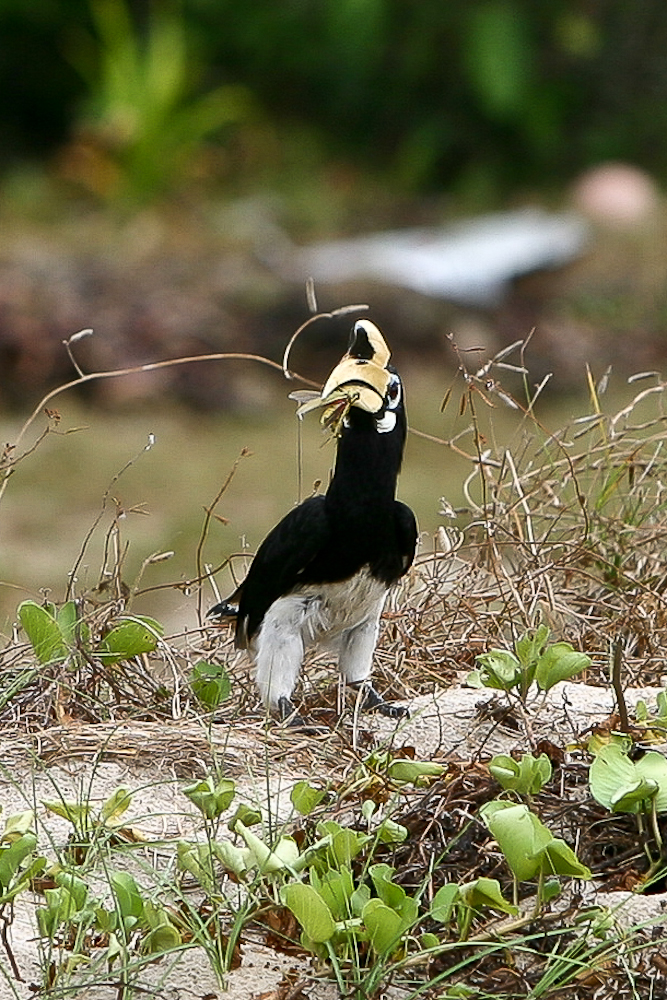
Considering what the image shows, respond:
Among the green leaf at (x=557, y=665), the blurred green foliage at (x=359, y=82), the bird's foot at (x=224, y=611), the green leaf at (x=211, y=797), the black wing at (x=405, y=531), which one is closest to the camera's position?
the green leaf at (x=211, y=797)

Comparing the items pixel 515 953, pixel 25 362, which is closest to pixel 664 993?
pixel 515 953

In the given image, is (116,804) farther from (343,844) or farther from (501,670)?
(501,670)

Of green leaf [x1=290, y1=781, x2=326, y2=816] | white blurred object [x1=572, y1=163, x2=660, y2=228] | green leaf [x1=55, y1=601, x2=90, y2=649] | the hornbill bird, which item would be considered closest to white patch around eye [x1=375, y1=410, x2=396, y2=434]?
the hornbill bird

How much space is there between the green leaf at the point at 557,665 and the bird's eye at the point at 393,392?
1.46 ft

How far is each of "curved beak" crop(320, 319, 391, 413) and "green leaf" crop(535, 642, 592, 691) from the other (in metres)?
0.44

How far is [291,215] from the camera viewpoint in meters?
9.43

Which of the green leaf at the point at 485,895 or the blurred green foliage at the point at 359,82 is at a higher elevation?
the blurred green foliage at the point at 359,82

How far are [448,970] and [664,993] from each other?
0.25m

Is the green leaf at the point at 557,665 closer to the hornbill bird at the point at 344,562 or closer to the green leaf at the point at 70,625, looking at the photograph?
the hornbill bird at the point at 344,562

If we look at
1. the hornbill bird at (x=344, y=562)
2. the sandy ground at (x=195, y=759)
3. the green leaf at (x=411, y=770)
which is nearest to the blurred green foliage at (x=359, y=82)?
the hornbill bird at (x=344, y=562)

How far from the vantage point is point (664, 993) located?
5.97ft

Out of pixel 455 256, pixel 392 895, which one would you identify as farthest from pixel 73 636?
pixel 455 256

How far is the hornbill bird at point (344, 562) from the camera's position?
2.46 meters

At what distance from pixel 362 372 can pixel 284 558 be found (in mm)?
386
